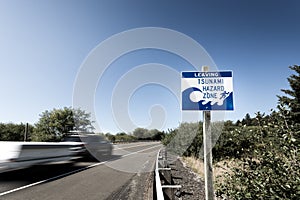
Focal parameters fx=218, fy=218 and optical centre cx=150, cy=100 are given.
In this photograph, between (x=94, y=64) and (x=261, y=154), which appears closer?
(x=261, y=154)

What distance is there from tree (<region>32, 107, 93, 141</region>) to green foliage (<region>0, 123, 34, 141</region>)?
2.59m

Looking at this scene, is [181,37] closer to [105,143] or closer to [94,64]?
[94,64]

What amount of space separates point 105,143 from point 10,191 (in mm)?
10424

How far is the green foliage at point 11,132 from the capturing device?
40.2 meters

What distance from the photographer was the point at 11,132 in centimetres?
4153

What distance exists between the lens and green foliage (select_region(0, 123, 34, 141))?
40.2m

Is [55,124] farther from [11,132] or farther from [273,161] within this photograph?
[273,161]

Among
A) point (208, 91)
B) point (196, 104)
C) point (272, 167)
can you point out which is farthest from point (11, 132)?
point (272, 167)

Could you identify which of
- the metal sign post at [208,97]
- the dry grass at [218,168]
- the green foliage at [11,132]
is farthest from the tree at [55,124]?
the metal sign post at [208,97]

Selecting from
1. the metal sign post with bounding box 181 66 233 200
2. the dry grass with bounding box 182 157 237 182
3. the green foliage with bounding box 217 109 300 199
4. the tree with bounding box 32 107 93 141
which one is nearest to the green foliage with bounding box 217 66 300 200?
the green foliage with bounding box 217 109 300 199

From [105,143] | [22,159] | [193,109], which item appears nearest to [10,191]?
[22,159]

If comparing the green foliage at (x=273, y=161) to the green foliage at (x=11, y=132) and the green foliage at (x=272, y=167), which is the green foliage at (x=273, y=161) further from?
the green foliage at (x=11, y=132)

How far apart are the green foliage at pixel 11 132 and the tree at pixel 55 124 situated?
2.59 metres

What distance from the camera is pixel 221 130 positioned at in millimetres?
15016
